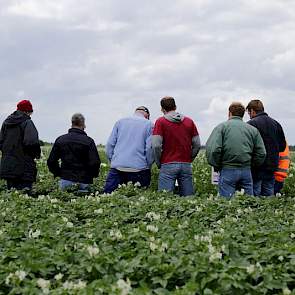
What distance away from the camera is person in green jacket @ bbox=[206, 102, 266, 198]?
9758mm

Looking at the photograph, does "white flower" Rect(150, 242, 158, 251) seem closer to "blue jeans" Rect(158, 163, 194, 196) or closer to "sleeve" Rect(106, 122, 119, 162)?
"blue jeans" Rect(158, 163, 194, 196)

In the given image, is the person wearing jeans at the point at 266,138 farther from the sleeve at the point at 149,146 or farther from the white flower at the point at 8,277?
the white flower at the point at 8,277

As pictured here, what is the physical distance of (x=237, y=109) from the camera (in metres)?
9.90

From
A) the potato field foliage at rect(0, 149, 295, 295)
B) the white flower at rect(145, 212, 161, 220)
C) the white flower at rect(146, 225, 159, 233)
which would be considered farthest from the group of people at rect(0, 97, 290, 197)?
the white flower at rect(146, 225, 159, 233)

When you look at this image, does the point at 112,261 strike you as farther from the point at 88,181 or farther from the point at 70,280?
the point at 88,181

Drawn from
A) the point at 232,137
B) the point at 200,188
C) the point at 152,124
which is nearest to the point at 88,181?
the point at 152,124

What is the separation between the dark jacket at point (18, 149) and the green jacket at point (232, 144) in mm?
3015

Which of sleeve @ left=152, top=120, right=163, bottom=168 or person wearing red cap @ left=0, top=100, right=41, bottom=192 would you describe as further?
person wearing red cap @ left=0, top=100, right=41, bottom=192

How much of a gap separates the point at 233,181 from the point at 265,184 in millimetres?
1266

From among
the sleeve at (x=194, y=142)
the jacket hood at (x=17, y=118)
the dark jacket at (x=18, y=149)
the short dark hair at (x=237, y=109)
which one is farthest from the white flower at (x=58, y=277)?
the jacket hood at (x=17, y=118)

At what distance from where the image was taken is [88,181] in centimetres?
1121

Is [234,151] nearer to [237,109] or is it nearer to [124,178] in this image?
[237,109]

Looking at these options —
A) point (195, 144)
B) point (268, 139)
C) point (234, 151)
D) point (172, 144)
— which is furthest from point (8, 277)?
point (268, 139)

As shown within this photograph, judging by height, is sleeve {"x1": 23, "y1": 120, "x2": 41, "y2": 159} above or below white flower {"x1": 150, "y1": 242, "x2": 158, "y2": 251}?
above
